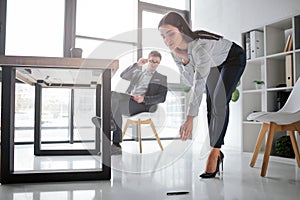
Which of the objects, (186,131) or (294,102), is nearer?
(186,131)

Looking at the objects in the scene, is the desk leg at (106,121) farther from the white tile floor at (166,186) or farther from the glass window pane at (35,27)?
the glass window pane at (35,27)

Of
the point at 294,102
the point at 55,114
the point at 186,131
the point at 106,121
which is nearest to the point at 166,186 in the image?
the point at 186,131

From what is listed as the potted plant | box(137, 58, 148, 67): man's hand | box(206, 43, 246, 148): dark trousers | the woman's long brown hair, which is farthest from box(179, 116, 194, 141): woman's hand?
the potted plant

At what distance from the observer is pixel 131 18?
13.6ft

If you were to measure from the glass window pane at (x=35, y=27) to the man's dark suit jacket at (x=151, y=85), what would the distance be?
1.38m

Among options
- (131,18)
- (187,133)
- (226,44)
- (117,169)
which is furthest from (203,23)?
(187,133)

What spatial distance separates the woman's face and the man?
0.83 m

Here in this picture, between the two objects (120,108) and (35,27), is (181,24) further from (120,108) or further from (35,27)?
(35,27)

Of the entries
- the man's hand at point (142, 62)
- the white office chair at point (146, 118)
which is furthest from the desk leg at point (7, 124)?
the white office chair at point (146, 118)

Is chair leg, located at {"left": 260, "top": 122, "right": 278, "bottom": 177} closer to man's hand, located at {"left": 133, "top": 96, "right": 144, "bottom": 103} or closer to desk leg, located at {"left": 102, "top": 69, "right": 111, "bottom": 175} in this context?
desk leg, located at {"left": 102, "top": 69, "right": 111, "bottom": 175}

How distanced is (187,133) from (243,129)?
1.80m

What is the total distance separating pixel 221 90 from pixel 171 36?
0.42m

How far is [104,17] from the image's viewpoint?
155 inches

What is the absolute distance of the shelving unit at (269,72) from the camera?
8.16ft
